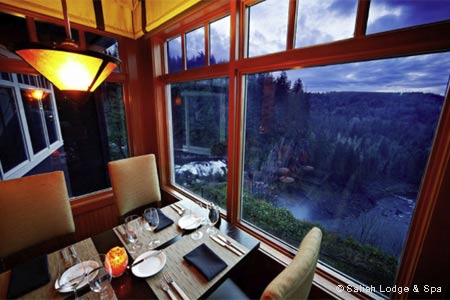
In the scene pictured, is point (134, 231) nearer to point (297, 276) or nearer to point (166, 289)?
point (166, 289)

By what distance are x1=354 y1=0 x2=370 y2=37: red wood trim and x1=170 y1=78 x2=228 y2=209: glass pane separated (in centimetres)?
95

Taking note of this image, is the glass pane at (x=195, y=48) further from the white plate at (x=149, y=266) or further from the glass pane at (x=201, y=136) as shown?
the white plate at (x=149, y=266)

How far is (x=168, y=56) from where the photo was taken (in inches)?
87.3

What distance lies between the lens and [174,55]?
211 cm

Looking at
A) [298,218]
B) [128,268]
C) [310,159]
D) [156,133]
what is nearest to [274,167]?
[310,159]

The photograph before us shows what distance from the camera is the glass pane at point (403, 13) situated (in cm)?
76

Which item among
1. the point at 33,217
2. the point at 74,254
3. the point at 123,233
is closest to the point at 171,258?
the point at 123,233

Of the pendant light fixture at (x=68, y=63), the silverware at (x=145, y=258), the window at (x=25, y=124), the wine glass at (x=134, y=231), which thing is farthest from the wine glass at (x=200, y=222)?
the window at (x=25, y=124)

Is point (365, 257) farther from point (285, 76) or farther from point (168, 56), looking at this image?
point (168, 56)

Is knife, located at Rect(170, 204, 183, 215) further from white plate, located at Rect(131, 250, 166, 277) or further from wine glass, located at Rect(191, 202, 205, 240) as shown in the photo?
white plate, located at Rect(131, 250, 166, 277)

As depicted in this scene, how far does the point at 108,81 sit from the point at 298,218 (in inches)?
96.1

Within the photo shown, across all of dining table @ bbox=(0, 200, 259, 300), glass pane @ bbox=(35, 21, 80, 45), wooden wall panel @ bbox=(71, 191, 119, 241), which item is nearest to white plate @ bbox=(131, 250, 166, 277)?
dining table @ bbox=(0, 200, 259, 300)

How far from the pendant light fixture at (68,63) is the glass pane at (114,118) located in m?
1.47

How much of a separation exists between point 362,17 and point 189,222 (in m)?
1.63
